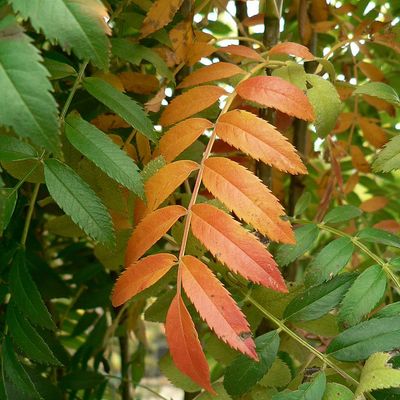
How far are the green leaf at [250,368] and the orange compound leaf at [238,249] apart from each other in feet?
0.34

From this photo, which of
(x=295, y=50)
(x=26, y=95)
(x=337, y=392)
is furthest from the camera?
(x=295, y=50)

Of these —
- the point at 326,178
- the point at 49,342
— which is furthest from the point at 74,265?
the point at 326,178

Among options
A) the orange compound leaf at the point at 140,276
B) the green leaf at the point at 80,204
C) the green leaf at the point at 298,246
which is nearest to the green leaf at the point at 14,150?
the green leaf at the point at 80,204

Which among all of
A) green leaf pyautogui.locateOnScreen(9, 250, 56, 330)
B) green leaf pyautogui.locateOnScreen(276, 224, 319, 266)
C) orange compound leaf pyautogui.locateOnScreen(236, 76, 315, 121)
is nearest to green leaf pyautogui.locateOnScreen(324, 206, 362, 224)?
green leaf pyautogui.locateOnScreen(276, 224, 319, 266)

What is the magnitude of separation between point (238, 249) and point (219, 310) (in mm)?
50

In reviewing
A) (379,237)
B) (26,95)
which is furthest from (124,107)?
(379,237)

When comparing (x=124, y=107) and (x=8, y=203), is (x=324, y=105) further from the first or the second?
(x=8, y=203)

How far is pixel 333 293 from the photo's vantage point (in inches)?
24.8

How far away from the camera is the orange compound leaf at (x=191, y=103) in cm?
67

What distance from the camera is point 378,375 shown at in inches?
21.0

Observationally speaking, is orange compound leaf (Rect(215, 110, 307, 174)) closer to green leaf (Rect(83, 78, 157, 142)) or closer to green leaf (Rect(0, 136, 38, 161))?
green leaf (Rect(83, 78, 157, 142))

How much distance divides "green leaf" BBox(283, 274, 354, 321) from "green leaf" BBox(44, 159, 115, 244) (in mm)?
186

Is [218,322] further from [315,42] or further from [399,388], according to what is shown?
[315,42]

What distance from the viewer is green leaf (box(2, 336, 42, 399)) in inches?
27.6
